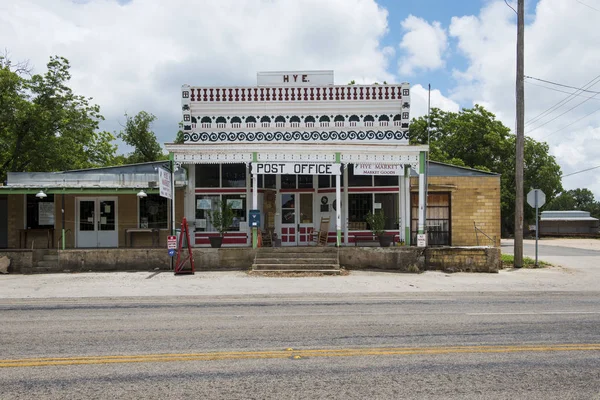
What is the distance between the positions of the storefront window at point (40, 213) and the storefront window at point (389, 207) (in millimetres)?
13040

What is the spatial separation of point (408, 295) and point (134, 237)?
1219cm

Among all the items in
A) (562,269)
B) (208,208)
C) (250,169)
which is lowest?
(562,269)

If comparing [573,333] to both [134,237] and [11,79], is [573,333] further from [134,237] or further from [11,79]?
[11,79]

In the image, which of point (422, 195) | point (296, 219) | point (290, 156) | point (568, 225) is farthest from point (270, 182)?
point (568, 225)

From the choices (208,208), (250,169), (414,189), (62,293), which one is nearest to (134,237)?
(208,208)

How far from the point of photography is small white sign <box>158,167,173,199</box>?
16.2 metres

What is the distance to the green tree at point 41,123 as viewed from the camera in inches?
1008

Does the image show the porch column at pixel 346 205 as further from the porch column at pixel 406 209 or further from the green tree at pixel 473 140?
the green tree at pixel 473 140

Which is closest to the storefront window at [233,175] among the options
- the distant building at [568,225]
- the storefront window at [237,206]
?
the storefront window at [237,206]

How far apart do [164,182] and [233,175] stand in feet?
12.2

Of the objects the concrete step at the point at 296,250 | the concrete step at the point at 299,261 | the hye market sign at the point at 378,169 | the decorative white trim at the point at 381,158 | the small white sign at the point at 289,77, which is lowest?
the concrete step at the point at 299,261

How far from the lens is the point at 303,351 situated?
6684 mm

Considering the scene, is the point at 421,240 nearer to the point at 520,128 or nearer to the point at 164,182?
the point at 520,128

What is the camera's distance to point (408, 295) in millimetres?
12344
